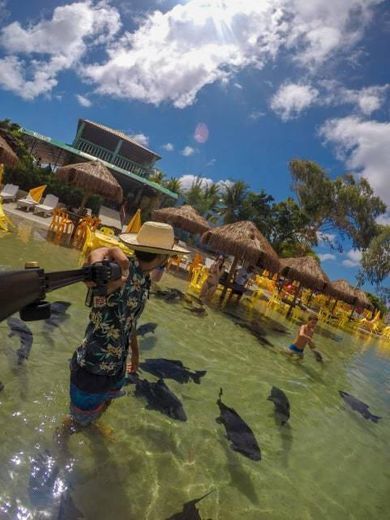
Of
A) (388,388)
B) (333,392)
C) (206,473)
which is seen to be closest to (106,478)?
(206,473)

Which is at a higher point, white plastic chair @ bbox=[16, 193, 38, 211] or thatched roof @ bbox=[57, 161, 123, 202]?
thatched roof @ bbox=[57, 161, 123, 202]

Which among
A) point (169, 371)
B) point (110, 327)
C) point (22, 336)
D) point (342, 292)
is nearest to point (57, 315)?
point (22, 336)

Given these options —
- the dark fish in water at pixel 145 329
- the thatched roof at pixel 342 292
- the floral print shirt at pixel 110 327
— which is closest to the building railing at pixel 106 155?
the thatched roof at pixel 342 292

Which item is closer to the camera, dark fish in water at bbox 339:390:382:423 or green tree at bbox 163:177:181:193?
dark fish in water at bbox 339:390:382:423

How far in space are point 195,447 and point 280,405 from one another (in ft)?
6.72

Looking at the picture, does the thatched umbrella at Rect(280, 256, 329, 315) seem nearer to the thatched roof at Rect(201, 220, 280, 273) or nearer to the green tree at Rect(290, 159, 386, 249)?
the thatched roof at Rect(201, 220, 280, 273)

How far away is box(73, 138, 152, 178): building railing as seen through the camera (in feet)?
85.5

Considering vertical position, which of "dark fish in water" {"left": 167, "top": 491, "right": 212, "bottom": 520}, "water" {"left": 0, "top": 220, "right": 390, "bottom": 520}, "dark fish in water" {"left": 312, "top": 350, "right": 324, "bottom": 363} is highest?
"dark fish in water" {"left": 312, "top": 350, "right": 324, "bottom": 363}

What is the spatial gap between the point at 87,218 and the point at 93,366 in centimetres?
1001

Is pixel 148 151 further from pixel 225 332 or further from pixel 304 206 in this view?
pixel 225 332

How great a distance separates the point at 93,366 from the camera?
2.45 meters

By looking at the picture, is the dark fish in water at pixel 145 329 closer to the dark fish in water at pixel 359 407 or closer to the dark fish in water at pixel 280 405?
the dark fish in water at pixel 280 405

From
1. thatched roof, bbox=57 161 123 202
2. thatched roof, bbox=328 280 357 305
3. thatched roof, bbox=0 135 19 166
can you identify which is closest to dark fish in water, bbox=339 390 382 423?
thatched roof, bbox=57 161 123 202

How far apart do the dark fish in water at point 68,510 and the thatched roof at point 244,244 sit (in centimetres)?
1017
